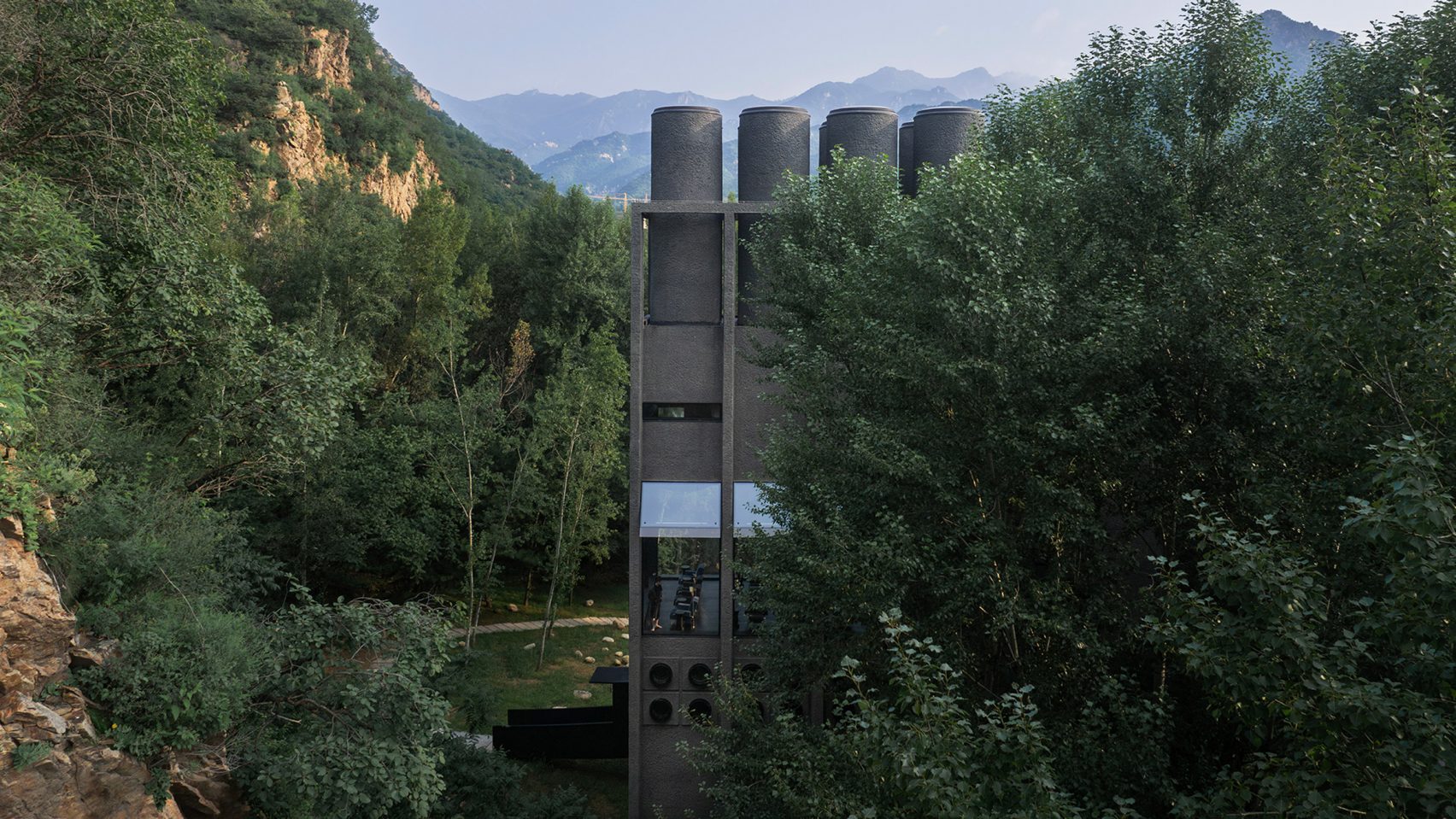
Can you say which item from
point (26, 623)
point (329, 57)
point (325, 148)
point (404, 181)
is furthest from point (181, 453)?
point (329, 57)

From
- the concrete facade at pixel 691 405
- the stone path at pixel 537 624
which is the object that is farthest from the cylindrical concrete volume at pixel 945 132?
the stone path at pixel 537 624

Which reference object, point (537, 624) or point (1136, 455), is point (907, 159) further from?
point (537, 624)

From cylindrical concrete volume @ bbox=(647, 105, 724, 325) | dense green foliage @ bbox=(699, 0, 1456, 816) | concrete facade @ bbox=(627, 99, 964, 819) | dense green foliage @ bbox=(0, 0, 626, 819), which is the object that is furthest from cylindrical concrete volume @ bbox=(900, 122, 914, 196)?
dense green foliage @ bbox=(0, 0, 626, 819)

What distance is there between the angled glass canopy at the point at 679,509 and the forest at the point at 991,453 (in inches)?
90.0

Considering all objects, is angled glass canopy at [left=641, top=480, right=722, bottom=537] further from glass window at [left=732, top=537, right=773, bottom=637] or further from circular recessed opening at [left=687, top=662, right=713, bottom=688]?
circular recessed opening at [left=687, top=662, right=713, bottom=688]

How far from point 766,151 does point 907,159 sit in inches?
111

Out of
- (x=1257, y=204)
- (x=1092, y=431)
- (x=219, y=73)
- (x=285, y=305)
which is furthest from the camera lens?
(x=285, y=305)

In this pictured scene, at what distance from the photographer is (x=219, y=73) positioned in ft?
41.5

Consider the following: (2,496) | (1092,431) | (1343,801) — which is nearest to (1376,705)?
(1343,801)

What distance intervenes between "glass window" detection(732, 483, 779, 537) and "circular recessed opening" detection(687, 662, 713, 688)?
6.58ft

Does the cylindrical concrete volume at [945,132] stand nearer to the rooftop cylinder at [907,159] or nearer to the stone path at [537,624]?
the rooftop cylinder at [907,159]

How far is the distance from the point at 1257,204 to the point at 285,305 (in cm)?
2101

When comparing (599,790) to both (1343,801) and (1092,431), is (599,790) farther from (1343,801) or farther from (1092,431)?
(1343,801)

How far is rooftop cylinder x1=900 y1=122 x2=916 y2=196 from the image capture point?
15.5 metres
